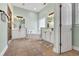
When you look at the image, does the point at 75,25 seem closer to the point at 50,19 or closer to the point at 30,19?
the point at 50,19

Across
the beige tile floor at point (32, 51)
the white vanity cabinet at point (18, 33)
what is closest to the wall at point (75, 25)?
the beige tile floor at point (32, 51)

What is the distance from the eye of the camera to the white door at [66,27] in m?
3.61

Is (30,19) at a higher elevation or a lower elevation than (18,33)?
higher

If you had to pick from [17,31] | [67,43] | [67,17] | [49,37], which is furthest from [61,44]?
[17,31]

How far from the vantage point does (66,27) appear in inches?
146

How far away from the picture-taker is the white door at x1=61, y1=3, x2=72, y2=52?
3614mm

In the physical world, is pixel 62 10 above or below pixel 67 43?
above

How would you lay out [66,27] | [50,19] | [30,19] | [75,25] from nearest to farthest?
1. [66,27]
2. [75,25]
3. [50,19]
4. [30,19]

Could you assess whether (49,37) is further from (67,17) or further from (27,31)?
(27,31)

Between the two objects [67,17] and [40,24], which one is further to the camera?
[40,24]

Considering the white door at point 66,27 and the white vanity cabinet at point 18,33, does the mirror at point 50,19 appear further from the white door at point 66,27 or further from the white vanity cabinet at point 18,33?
the white door at point 66,27

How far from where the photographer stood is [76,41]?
3.95m

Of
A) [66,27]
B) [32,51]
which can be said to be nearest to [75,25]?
[66,27]

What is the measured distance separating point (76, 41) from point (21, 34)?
176 inches
